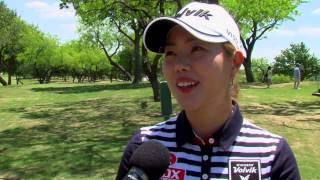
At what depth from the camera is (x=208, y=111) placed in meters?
2.08

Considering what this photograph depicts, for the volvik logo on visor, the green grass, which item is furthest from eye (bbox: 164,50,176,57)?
the green grass

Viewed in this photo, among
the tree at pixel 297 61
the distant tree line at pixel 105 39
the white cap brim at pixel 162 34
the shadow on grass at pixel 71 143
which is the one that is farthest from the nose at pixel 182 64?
the tree at pixel 297 61

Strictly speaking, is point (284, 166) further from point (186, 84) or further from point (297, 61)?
point (297, 61)

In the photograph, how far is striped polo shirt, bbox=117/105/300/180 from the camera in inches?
78.6

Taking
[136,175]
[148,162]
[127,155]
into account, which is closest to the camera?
[136,175]

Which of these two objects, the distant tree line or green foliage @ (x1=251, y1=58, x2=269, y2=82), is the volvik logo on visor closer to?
the distant tree line

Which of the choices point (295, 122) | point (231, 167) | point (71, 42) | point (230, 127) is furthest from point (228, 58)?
point (71, 42)

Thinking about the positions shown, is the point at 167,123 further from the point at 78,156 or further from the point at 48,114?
the point at 48,114

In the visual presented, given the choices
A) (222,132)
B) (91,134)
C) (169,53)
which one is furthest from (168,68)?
(91,134)

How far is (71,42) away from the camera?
3386 inches

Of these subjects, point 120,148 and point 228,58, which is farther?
point 120,148

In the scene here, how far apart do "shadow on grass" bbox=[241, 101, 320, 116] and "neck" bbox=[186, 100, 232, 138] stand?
1555 centimetres

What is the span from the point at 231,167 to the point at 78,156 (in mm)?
8750

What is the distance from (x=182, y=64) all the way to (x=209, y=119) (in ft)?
0.91
